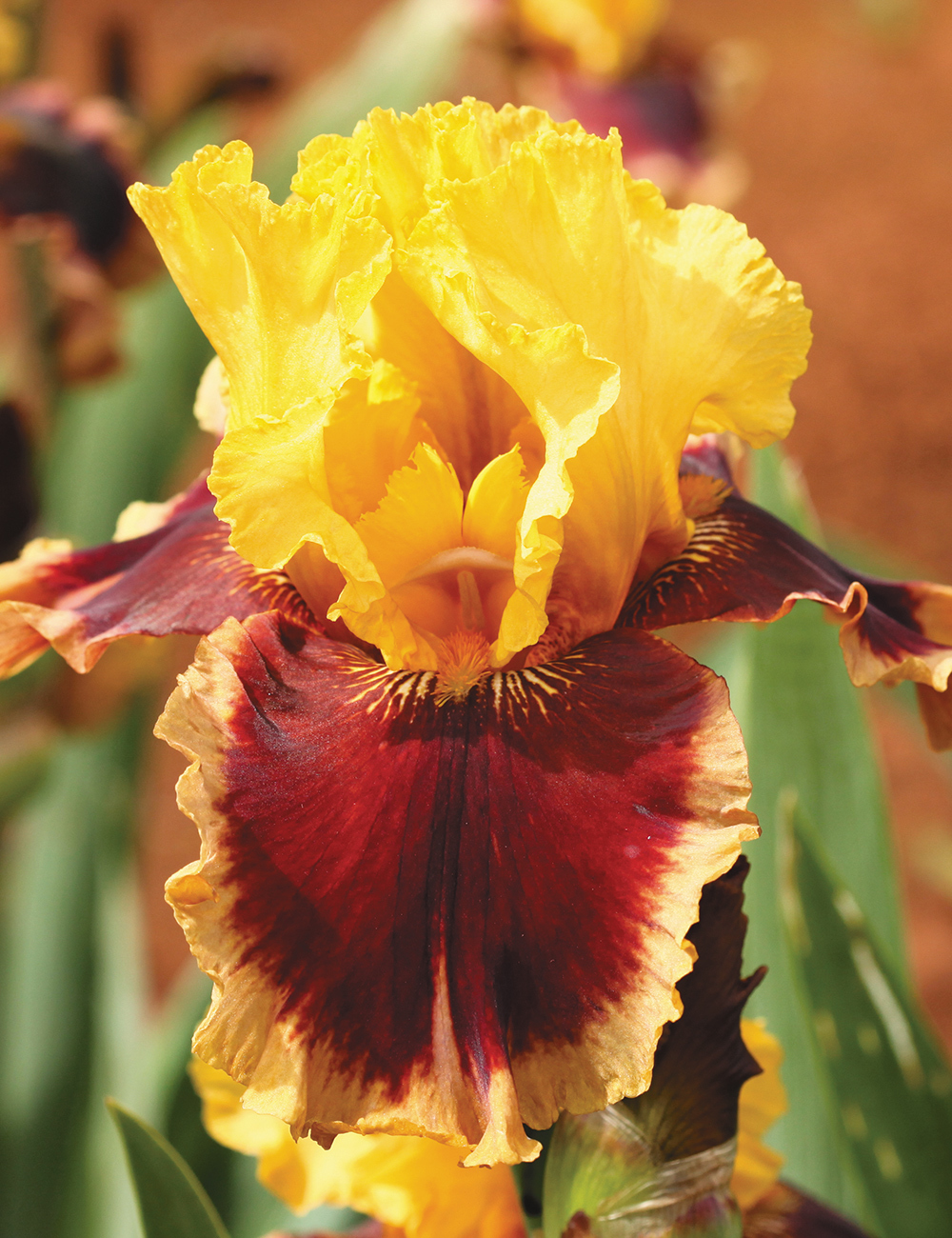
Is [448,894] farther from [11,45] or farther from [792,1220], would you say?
[11,45]

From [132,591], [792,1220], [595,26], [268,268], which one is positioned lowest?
[792,1220]

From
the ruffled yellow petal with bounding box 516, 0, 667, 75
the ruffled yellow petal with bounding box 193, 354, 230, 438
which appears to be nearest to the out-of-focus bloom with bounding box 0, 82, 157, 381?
the ruffled yellow petal with bounding box 193, 354, 230, 438

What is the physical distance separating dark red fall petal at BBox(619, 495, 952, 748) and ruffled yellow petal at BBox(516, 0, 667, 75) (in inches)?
66.8

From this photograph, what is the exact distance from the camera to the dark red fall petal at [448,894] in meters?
0.33

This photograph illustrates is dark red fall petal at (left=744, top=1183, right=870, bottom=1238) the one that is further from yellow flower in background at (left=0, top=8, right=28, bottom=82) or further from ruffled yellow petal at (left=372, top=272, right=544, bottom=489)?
yellow flower in background at (left=0, top=8, right=28, bottom=82)

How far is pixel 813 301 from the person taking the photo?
388 centimetres

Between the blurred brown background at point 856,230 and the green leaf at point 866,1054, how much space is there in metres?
1.50

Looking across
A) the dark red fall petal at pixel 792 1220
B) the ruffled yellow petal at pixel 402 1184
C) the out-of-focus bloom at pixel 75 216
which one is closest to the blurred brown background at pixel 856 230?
the out-of-focus bloom at pixel 75 216

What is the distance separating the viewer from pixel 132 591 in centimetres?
47

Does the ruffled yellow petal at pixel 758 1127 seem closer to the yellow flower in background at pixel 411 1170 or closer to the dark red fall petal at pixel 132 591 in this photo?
→ the yellow flower in background at pixel 411 1170

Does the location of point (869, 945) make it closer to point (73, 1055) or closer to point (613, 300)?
point (613, 300)

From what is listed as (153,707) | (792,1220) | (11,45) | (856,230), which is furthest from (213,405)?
(856,230)

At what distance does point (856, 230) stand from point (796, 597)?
4060 mm

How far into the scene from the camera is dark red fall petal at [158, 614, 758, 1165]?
0.33 metres
